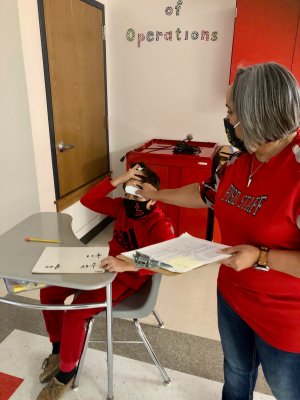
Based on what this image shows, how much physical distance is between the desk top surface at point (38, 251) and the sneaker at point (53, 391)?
0.62 metres

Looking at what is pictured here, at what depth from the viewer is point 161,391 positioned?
5.16ft

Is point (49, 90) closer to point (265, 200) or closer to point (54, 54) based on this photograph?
point (54, 54)

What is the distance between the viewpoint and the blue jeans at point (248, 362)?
37.9 inches

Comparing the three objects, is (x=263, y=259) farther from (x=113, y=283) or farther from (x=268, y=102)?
(x=113, y=283)

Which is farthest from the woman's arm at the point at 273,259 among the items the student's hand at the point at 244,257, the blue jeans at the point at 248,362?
the blue jeans at the point at 248,362

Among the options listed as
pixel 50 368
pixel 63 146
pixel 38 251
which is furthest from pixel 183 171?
pixel 50 368

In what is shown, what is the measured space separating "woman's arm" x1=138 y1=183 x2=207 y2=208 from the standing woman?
0.23m

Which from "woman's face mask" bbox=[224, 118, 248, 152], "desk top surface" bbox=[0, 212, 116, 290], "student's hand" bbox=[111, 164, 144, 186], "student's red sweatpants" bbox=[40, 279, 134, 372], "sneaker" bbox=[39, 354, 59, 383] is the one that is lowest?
"sneaker" bbox=[39, 354, 59, 383]

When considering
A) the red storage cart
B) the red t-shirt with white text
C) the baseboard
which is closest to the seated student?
the red t-shirt with white text

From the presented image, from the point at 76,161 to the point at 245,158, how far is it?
6.64 feet

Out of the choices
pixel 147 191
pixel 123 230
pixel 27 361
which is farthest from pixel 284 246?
pixel 27 361

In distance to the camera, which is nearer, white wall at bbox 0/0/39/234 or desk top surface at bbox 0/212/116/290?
desk top surface at bbox 0/212/116/290

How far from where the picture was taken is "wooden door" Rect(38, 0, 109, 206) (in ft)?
7.63

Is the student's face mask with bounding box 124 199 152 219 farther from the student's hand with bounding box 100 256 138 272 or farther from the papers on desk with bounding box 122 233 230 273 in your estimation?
the papers on desk with bounding box 122 233 230 273
